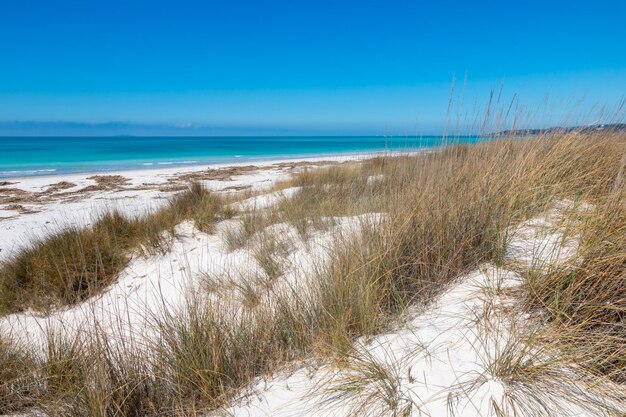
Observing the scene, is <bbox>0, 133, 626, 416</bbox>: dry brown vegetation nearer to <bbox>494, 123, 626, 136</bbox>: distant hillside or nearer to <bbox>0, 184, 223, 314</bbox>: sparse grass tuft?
<bbox>494, 123, 626, 136</bbox>: distant hillside

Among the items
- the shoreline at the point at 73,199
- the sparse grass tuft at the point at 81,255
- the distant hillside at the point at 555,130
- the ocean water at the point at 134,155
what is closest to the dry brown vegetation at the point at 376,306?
the distant hillside at the point at 555,130

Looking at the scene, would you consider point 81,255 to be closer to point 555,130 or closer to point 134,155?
point 555,130

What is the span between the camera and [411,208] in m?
2.51

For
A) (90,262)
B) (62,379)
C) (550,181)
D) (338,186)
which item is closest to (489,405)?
(62,379)

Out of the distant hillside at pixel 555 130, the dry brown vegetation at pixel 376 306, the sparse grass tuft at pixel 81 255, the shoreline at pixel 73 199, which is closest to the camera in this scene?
the dry brown vegetation at pixel 376 306

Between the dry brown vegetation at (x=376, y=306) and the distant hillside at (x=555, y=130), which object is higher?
the distant hillside at (x=555, y=130)

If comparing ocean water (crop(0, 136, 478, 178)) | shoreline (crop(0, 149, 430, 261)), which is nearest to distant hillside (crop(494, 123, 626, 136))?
ocean water (crop(0, 136, 478, 178))

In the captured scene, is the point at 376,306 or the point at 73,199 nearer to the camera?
the point at 376,306

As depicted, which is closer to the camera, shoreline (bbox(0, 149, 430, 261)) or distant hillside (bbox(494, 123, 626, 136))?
distant hillside (bbox(494, 123, 626, 136))

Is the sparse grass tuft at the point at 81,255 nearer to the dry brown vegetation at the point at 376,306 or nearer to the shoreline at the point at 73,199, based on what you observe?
the shoreline at the point at 73,199

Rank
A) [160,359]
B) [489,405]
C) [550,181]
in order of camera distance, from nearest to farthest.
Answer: [489,405] < [160,359] < [550,181]

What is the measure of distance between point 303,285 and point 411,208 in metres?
1.03

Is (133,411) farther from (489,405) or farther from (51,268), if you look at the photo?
(51,268)

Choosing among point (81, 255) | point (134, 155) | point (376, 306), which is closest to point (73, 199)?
point (81, 255)
